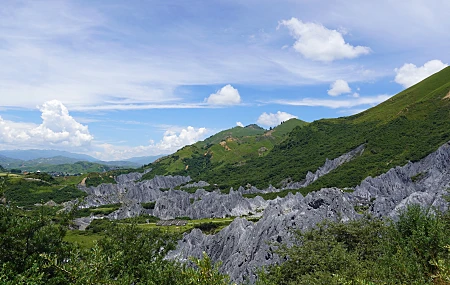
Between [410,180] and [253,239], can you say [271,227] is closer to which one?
[253,239]

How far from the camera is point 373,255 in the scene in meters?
39.0

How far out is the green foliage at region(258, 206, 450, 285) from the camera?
21947mm

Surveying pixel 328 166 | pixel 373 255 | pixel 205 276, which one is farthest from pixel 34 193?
pixel 205 276

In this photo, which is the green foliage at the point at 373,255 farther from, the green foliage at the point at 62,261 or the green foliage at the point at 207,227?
the green foliage at the point at 207,227

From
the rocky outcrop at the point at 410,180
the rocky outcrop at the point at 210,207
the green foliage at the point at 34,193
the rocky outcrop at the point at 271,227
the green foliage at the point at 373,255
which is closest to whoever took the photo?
the green foliage at the point at 373,255

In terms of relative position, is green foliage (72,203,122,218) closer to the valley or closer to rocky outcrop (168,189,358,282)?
the valley

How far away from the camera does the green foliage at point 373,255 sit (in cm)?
2195

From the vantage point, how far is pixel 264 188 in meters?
192

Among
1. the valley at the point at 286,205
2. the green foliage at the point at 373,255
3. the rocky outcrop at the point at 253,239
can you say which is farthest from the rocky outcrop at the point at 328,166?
the green foliage at the point at 373,255

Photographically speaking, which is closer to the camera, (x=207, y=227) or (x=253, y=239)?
(x=253, y=239)

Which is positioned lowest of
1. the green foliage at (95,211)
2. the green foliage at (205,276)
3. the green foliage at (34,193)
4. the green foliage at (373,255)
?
the green foliage at (95,211)

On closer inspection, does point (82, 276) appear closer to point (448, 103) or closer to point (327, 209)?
point (327, 209)

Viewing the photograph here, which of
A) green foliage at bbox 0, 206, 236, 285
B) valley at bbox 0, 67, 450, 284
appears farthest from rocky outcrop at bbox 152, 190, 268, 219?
green foliage at bbox 0, 206, 236, 285

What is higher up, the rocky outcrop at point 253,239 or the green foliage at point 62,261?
the green foliage at point 62,261
